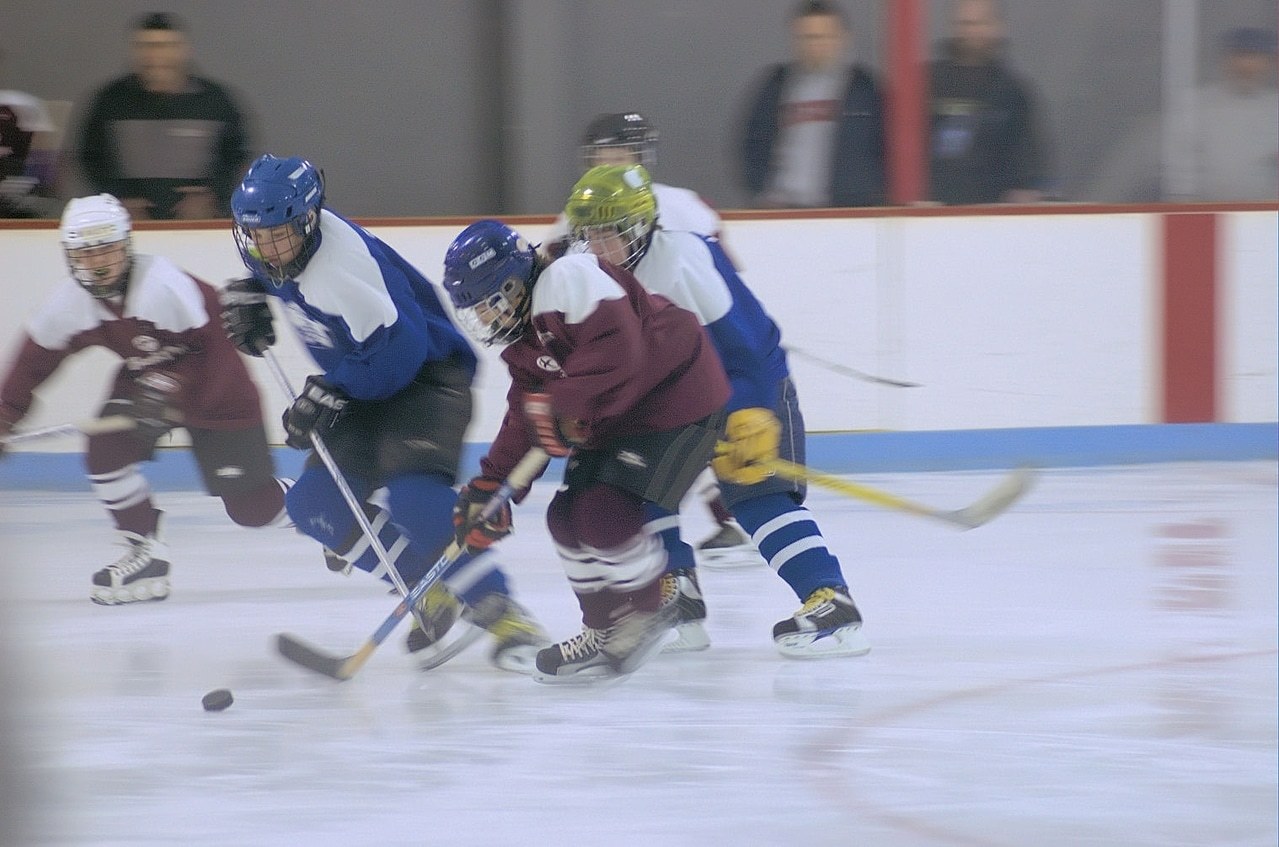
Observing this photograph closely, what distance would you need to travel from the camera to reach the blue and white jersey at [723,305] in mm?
2760

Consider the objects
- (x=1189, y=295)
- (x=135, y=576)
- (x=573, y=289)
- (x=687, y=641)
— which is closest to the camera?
(x=573, y=289)

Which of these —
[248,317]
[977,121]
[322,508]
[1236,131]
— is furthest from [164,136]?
[1236,131]

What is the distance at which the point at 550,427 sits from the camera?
98.4 inches

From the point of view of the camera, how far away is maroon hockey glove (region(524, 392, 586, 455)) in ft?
8.16

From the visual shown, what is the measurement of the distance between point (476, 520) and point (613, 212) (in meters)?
0.55

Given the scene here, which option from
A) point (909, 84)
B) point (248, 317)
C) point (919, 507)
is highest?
point (909, 84)

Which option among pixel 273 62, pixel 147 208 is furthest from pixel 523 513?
pixel 273 62

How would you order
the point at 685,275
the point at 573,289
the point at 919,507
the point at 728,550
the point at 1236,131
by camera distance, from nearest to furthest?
the point at 573,289 < the point at 685,275 < the point at 919,507 < the point at 728,550 < the point at 1236,131

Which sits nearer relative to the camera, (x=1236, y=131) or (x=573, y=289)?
(x=573, y=289)

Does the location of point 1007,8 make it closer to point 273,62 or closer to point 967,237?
point 967,237

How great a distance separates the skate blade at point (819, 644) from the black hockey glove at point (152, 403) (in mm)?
1319

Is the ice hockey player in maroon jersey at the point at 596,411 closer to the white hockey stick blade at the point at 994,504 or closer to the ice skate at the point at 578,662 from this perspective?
the ice skate at the point at 578,662

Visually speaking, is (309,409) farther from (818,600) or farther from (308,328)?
(818,600)

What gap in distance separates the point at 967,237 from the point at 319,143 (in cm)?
247
